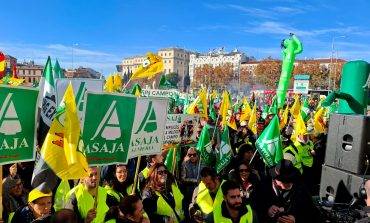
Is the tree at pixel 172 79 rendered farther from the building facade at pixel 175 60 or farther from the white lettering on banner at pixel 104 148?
the building facade at pixel 175 60

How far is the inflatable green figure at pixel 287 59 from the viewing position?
1355cm

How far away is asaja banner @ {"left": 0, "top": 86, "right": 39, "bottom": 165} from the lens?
3660 millimetres

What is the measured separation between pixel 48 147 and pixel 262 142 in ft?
13.5

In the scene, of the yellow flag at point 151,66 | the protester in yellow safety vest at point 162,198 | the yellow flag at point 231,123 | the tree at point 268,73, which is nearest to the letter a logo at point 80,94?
the yellow flag at point 151,66

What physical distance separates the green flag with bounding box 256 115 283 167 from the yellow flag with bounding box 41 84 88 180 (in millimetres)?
3814

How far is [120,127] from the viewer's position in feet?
14.6

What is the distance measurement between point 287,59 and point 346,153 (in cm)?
941

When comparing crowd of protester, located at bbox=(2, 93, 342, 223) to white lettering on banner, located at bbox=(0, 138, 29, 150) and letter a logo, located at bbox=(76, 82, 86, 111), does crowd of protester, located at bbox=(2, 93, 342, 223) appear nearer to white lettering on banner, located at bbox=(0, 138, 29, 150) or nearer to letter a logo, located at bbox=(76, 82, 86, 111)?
white lettering on banner, located at bbox=(0, 138, 29, 150)

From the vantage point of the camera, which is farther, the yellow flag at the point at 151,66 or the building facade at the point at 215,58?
the building facade at the point at 215,58

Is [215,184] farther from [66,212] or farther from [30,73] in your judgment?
[30,73]

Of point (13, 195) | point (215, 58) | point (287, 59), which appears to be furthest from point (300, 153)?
point (215, 58)

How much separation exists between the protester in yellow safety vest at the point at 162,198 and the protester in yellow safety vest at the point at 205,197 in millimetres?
170

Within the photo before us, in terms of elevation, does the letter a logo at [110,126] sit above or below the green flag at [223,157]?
above

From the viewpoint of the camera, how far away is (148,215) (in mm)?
4598
